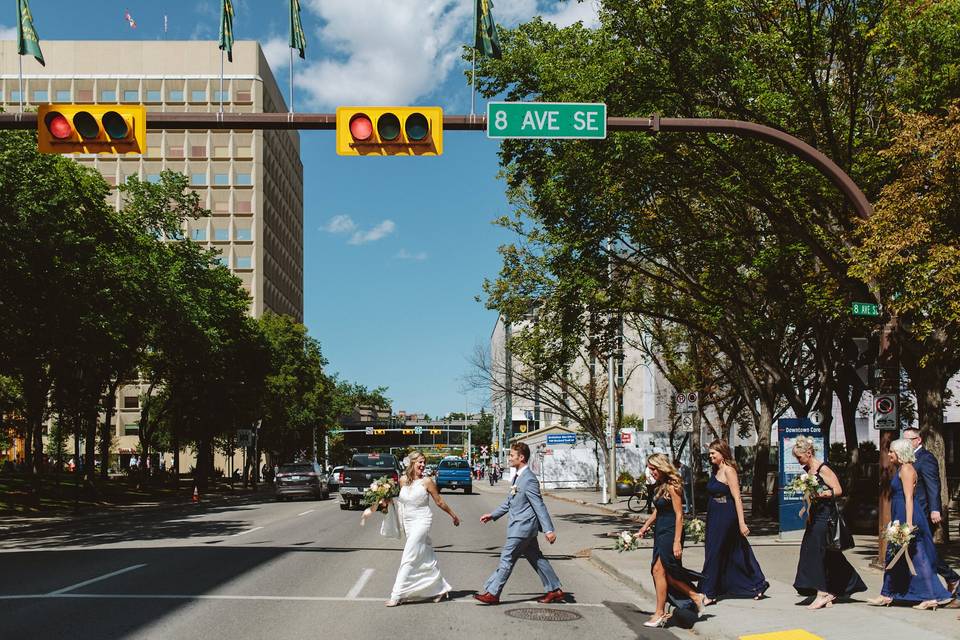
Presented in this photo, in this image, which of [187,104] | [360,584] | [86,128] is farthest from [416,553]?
[187,104]

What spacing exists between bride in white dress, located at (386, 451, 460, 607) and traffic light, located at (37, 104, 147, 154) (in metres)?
5.24

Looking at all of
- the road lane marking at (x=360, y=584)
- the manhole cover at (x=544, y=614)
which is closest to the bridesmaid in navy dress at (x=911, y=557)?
the manhole cover at (x=544, y=614)

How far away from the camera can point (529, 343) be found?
28.0m

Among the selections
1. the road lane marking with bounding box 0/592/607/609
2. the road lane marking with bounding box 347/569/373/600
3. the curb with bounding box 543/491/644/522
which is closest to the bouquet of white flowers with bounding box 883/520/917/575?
the road lane marking with bounding box 0/592/607/609

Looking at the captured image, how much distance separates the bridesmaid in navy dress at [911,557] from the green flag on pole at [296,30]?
33.5 feet

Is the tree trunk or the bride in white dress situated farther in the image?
the tree trunk

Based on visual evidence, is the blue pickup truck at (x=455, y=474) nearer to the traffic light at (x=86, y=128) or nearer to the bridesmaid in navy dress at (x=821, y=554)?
the traffic light at (x=86, y=128)

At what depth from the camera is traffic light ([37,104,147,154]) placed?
1142cm

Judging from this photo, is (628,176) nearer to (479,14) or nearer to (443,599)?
(479,14)

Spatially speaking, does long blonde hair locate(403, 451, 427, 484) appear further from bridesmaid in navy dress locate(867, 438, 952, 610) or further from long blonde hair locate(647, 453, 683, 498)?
bridesmaid in navy dress locate(867, 438, 952, 610)

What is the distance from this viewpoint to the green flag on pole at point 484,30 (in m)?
14.1

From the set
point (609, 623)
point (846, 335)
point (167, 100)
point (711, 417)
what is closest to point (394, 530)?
point (609, 623)

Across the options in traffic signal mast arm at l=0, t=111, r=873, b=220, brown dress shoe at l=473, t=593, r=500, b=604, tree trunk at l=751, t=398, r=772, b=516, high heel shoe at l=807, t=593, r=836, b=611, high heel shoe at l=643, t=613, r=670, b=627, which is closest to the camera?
high heel shoe at l=643, t=613, r=670, b=627

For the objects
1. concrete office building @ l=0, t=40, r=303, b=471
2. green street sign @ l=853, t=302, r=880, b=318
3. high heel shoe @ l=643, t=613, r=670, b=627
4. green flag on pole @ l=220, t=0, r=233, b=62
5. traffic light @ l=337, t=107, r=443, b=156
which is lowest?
high heel shoe @ l=643, t=613, r=670, b=627
